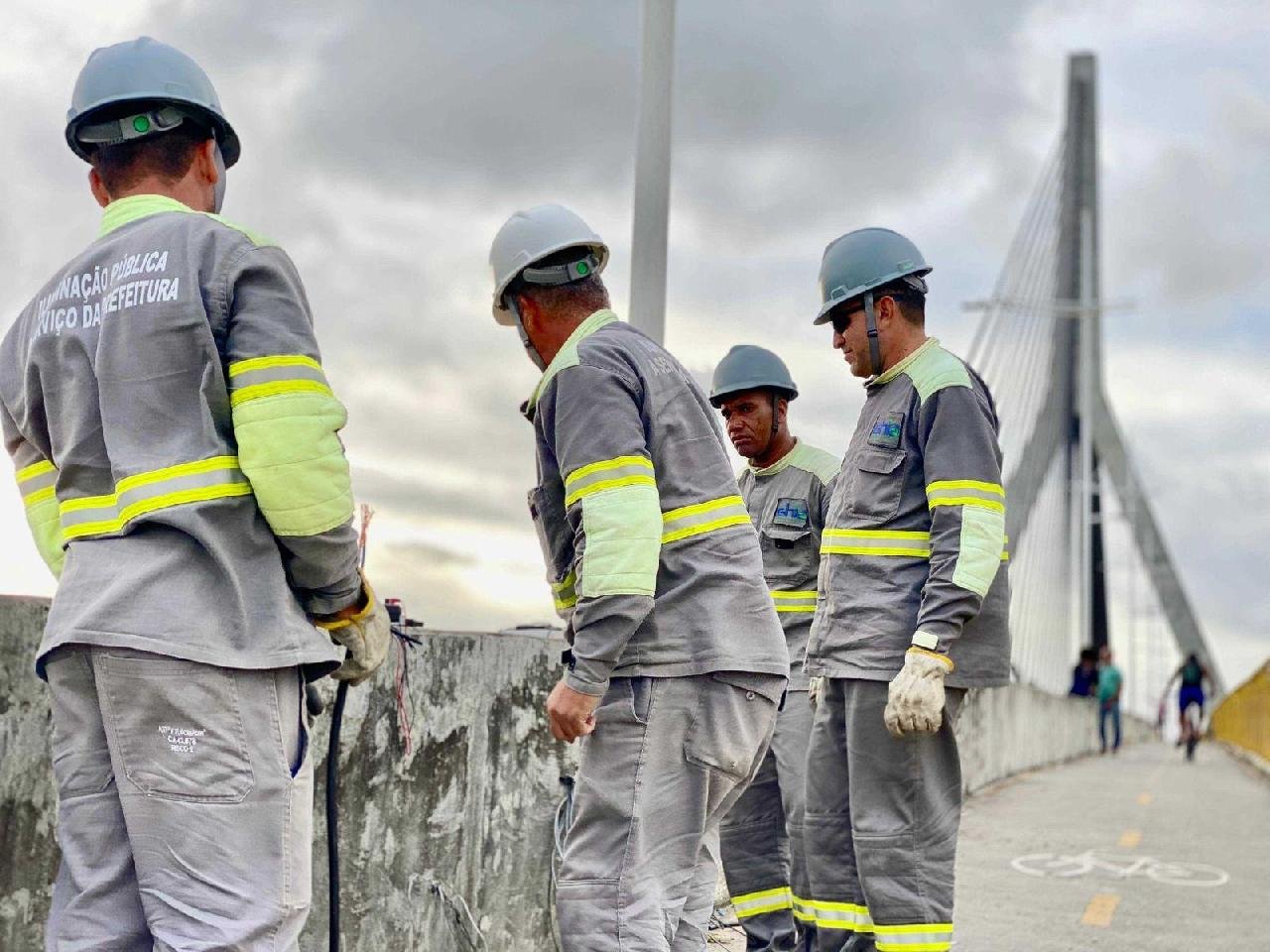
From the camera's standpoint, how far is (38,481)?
3178 millimetres

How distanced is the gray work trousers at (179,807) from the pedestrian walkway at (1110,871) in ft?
14.0

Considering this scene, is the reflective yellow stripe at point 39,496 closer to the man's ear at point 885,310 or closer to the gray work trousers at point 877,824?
the gray work trousers at point 877,824

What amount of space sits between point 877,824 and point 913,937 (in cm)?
30

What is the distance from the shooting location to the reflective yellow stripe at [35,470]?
3.16 m

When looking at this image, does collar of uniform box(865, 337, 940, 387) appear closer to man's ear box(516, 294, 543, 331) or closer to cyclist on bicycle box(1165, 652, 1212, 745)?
man's ear box(516, 294, 543, 331)

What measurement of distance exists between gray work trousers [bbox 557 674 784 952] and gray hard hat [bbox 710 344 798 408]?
2582mm

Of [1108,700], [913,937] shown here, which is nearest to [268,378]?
[913,937]

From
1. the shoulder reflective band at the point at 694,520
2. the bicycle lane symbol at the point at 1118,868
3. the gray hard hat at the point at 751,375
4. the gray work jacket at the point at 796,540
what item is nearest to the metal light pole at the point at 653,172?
the gray hard hat at the point at 751,375

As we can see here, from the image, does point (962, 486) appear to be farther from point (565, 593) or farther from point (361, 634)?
point (361, 634)

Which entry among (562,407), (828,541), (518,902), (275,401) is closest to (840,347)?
(828,541)

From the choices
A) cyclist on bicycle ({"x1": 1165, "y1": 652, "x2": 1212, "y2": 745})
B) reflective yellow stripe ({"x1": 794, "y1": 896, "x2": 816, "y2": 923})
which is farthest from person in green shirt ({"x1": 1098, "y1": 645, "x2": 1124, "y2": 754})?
reflective yellow stripe ({"x1": 794, "y1": 896, "x2": 816, "y2": 923})

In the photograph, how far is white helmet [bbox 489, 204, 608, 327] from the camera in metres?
3.48

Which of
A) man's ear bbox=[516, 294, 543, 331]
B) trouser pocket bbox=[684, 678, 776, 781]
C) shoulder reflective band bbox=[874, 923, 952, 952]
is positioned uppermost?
man's ear bbox=[516, 294, 543, 331]

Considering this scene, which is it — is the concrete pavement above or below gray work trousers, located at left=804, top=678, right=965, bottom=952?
below
